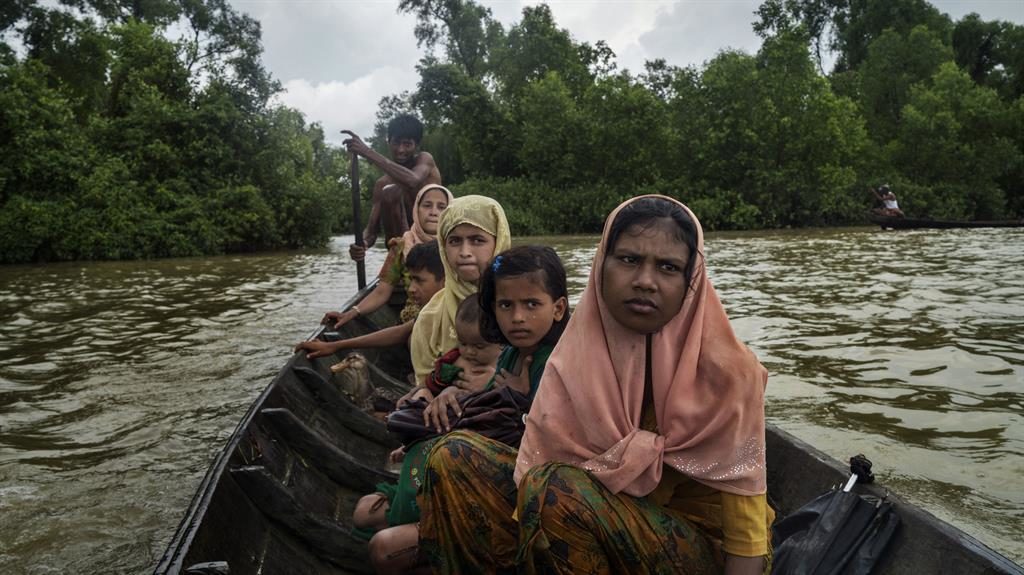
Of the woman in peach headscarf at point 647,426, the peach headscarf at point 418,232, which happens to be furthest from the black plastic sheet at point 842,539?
the peach headscarf at point 418,232

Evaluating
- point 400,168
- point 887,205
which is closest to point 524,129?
point 887,205

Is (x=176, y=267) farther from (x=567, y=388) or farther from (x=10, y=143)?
(x=567, y=388)

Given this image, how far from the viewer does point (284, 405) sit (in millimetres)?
3074

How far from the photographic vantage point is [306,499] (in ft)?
8.64

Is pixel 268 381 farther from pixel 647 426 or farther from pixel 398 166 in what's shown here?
pixel 647 426

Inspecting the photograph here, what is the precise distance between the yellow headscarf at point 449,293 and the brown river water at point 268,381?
1372 millimetres

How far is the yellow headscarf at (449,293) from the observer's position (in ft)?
9.71

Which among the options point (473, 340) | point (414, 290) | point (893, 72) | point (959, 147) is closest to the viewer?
point (473, 340)

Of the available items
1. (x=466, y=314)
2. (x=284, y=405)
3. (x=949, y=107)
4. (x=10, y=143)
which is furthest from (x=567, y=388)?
(x=949, y=107)

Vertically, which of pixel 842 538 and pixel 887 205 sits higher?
pixel 887 205

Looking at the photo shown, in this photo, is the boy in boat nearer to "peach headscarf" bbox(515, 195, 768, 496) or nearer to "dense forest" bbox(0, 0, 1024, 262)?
"peach headscarf" bbox(515, 195, 768, 496)

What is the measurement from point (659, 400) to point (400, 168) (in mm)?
4483

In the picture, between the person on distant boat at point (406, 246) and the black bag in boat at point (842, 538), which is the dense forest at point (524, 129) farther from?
the black bag in boat at point (842, 538)

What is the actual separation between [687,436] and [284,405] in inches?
79.1
